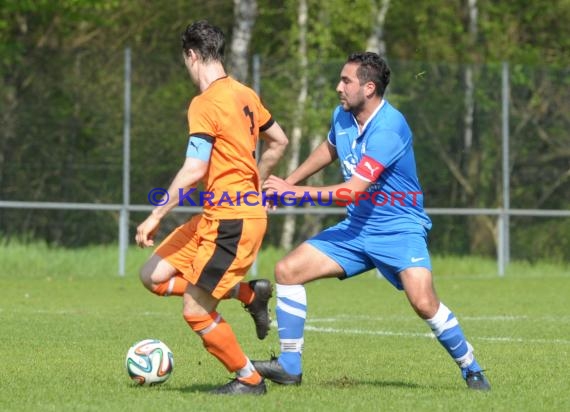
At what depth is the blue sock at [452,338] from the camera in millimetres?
7957

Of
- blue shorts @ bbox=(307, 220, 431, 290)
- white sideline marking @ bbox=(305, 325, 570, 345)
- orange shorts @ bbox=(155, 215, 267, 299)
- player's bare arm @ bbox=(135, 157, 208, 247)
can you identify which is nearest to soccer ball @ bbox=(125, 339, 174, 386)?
orange shorts @ bbox=(155, 215, 267, 299)

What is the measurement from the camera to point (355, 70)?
26.5 feet

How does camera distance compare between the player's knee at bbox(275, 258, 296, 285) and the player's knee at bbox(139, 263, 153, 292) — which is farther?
the player's knee at bbox(275, 258, 296, 285)

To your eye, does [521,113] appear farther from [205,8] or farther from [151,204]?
[205,8]

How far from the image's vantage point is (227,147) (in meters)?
7.46

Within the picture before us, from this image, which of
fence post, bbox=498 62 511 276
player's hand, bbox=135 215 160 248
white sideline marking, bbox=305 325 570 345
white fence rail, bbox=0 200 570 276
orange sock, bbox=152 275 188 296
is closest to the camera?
player's hand, bbox=135 215 160 248

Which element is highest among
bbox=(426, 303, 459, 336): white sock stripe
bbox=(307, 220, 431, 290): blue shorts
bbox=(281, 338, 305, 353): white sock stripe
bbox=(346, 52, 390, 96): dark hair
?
bbox=(346, 52, 390, 96): dark hair

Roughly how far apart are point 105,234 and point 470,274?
5553 mm

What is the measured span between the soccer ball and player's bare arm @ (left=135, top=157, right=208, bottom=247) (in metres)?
0.93

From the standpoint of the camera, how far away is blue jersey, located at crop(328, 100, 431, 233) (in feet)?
26.3

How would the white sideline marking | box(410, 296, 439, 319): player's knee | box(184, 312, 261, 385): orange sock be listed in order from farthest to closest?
the white sideline marking < box(410, 296, 439, 319): player's knee < box(184, 312, 261, 385): orange sock

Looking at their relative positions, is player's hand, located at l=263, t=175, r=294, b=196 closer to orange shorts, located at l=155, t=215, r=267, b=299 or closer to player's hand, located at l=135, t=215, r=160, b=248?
orange shorts, located at l=155, t=215, r=267, b=299

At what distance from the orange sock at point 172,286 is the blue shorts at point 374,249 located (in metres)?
0.89

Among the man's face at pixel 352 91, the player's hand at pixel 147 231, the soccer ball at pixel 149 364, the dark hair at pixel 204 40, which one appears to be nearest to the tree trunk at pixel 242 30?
the man's face at pixel 352 91
